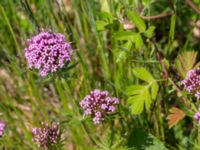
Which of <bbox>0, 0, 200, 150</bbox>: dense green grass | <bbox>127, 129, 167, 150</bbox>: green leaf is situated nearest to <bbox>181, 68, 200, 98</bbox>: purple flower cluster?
<bbox>0, 0, 200, 150</bbox>: dense green grass

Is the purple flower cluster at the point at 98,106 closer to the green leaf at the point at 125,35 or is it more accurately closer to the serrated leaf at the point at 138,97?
the serrated leaf at the point at 138,97

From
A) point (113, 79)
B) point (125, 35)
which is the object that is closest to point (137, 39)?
point (125, 35)

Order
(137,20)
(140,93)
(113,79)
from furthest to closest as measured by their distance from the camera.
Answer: (113,79)
(140,93)
(137,20)

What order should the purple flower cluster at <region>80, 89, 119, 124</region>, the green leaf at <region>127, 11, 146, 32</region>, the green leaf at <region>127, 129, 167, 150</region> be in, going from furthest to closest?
the green leaf at <region>127, 129, 167, 150</region> < the purple flower cluster at <region>80, 89, 119, 124</region> < the green leaf at <region>127, 11, 146, 32</region>

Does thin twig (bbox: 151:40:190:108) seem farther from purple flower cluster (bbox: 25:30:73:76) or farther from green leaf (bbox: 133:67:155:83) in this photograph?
purple flower cluster (bbox: 25:30:73:76)

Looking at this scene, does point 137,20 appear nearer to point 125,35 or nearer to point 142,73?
point 125,35

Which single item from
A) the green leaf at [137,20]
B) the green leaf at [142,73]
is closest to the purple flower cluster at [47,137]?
the green leaf at [142,73]
